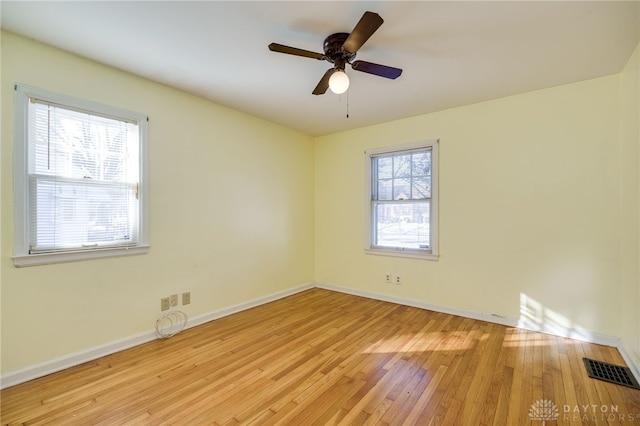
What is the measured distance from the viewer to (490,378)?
2.10 meters

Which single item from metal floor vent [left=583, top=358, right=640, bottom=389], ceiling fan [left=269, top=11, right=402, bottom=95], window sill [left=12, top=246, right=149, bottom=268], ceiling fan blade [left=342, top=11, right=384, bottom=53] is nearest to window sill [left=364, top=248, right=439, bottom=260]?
metal floor vent [left=583, top=358, right=640, bottom=389]

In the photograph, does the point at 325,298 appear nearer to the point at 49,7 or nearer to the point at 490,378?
the point at 490,378

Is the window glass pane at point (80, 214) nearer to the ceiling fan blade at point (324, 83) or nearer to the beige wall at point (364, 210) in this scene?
the beige wall at point (364, 210)

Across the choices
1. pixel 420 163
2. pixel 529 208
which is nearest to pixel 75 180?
pixel 420 163

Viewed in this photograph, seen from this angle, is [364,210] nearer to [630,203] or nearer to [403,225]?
[403,225]

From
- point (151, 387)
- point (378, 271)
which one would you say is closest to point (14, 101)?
point (151, 387)

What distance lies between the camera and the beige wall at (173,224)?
6.83 ft

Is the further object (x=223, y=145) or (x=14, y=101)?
(x=223, y=145)

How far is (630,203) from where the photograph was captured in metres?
2.36

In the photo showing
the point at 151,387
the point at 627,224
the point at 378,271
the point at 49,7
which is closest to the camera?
the point at 49,7

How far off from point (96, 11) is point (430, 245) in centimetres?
383

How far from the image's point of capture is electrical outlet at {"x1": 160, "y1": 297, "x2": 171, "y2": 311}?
9.29ft

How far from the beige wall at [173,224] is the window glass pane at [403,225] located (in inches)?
48.3

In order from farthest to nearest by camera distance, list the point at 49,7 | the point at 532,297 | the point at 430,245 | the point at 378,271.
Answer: the point at 378,271 < the point at 430,245 < the point at 532,297 < the point at 49,7
